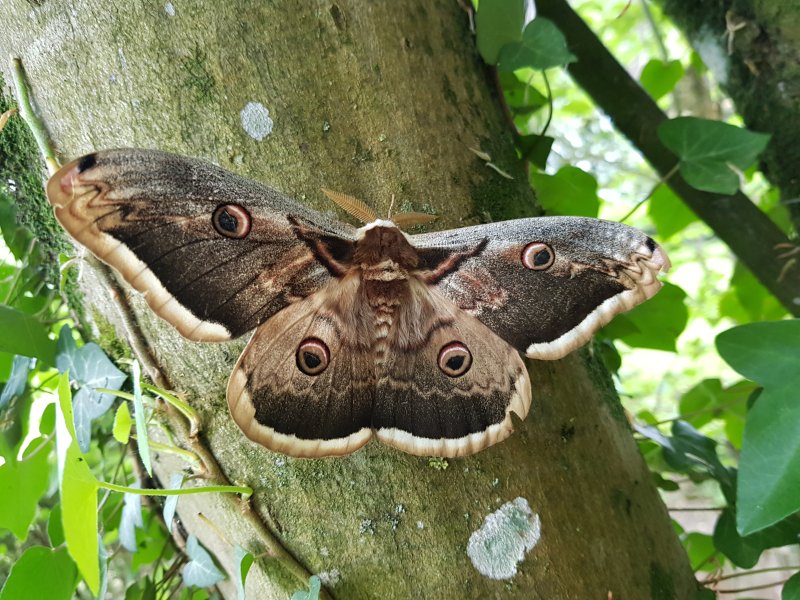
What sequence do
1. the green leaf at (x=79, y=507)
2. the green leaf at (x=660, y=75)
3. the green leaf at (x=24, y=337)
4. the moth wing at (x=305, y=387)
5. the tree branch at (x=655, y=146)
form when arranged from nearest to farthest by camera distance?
the green leaf at (x=79, y=507)
the moth wing at (x=305, y=387)
the green leaf at (x=24, y=337)
the tree branch at (x=655, y=146)
the green leaf at (x=660, y=75)

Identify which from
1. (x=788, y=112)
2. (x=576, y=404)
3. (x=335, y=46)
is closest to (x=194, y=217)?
(x=335, y=46)

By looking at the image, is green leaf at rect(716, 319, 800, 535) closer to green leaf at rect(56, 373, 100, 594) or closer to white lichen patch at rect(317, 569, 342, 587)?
white lichen patch at rect(317, 569, 342, 587)

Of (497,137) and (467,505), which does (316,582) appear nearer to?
(467,505)

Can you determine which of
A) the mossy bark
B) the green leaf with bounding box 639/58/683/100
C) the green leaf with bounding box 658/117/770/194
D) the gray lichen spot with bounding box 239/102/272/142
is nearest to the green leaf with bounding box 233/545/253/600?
the gray lichen spot with bounding box 239/102/272/142

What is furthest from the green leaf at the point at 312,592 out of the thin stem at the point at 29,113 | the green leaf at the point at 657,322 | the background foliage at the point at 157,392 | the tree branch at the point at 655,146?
the tree branch at the point at 655,146

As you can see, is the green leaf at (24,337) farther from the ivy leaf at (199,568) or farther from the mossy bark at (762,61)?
the mossy bark at (762,61)

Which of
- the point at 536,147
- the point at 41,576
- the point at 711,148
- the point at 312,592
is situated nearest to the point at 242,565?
the point at 312,592
